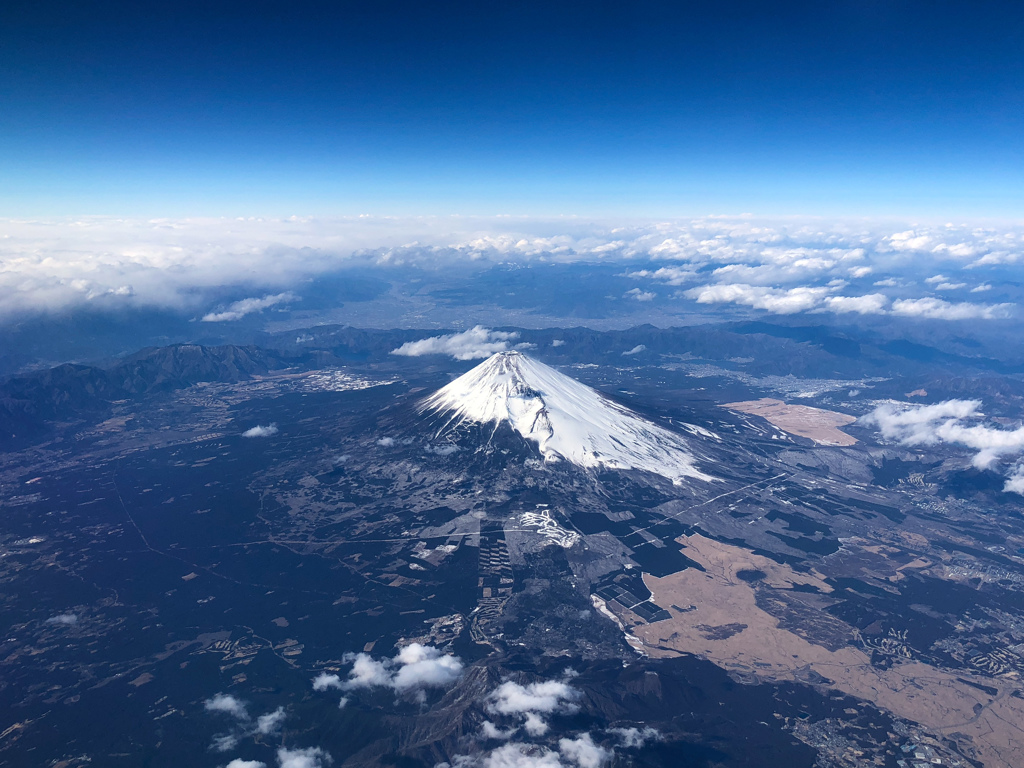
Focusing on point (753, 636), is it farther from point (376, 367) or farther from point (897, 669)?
point (376, 367)

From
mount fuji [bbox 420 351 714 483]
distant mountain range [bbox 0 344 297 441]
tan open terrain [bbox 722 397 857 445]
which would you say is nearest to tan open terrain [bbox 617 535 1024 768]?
mount fuji [bbox 420 351 714 483]

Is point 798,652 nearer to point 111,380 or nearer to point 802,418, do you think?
point 802,418

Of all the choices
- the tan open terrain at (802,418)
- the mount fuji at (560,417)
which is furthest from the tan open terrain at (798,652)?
the tan open terrain at (802,418)

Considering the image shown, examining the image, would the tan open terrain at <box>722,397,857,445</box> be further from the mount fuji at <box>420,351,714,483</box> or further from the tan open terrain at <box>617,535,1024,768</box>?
the tan open terrain at <box>617,535,1024,768</box>

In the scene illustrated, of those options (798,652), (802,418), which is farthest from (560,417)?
(802,418)

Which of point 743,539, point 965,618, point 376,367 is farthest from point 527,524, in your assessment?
point 376,367
